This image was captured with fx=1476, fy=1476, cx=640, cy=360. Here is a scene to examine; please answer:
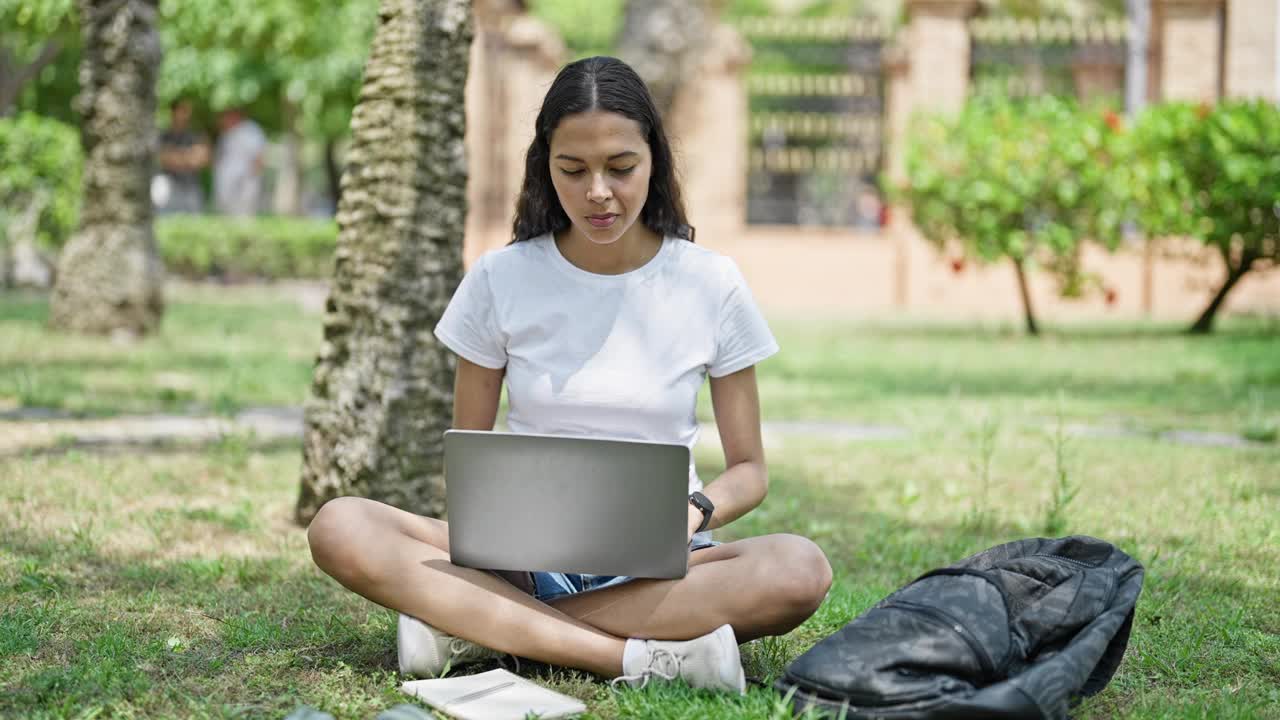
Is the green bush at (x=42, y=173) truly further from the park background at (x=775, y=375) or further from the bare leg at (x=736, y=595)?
the bare leg at (x=736, y=595)

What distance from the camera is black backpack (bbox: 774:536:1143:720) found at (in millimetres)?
2891

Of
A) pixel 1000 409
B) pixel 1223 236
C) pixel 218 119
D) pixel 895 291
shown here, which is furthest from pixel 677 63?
pixel 218 119

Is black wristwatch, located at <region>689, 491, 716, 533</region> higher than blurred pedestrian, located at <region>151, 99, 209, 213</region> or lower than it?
lower

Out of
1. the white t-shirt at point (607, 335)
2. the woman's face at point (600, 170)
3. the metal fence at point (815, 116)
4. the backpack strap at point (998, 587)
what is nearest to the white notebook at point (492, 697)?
the white t-shirt at point (607, 335)

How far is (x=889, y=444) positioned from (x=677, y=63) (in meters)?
8.80

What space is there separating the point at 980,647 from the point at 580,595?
943 mm

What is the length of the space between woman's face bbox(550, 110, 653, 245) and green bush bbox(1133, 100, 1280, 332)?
10828 millimetres

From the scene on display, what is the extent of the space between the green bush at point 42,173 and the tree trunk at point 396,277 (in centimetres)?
1130

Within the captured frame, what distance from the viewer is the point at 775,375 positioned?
1069 cm

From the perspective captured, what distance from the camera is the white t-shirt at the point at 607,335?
3477 millimetres

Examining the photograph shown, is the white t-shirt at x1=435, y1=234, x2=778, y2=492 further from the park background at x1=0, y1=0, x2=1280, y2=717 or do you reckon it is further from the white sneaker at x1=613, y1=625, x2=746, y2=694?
the park background at x1=0, y1=0, x2=1280, y2=717

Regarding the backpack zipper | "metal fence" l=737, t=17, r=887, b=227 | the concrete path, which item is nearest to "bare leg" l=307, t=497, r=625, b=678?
the backpack zipper

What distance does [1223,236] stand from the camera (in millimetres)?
13141

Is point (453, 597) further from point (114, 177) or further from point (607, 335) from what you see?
point (114, 177)
